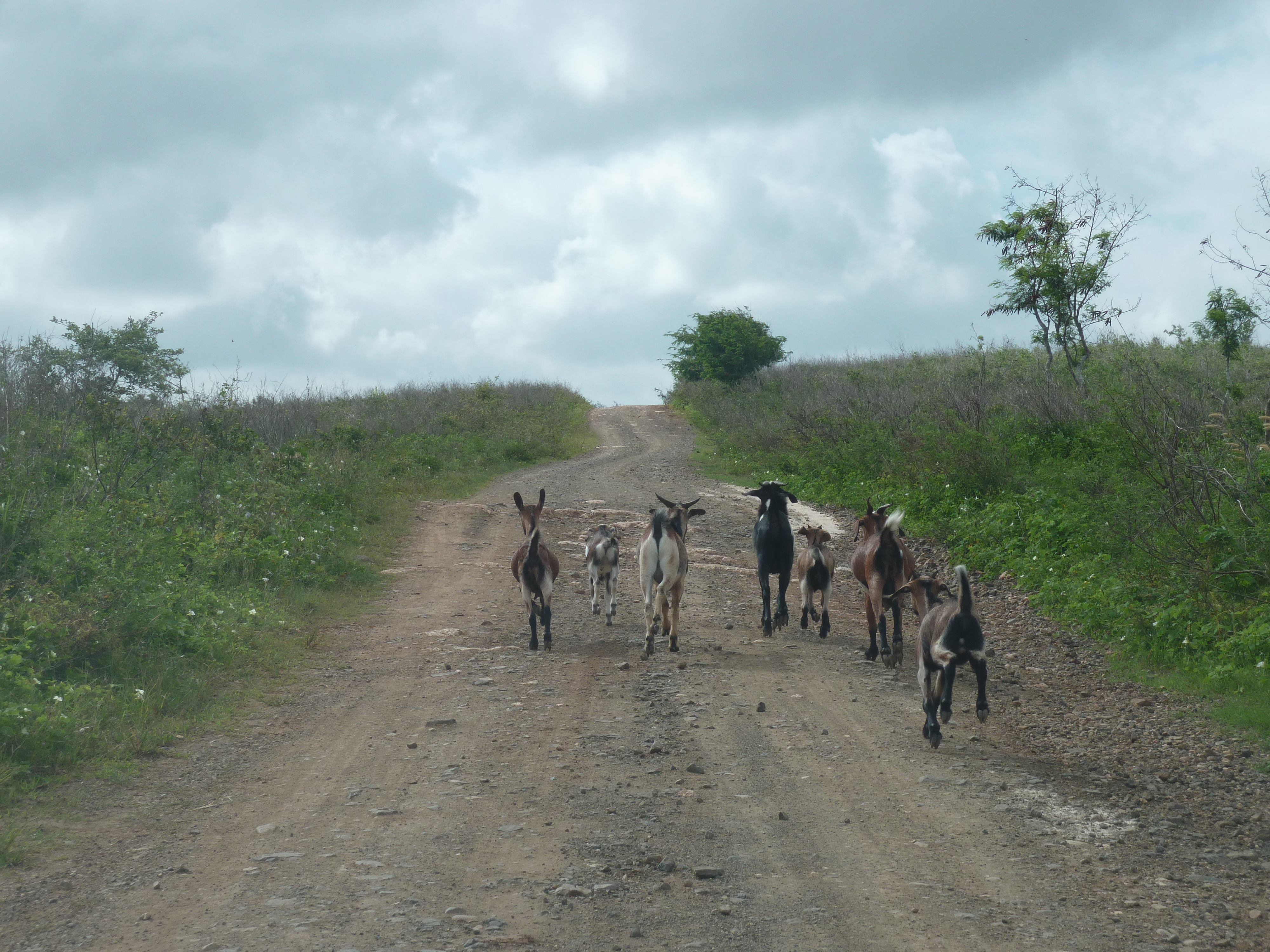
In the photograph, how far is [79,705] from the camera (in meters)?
7.52

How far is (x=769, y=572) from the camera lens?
1098 cm

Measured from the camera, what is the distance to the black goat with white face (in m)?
10.7

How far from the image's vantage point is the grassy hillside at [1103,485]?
9.34 meters

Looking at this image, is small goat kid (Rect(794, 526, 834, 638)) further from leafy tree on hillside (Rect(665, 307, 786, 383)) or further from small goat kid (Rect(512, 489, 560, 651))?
leafy tree on hillside (Rect(665, 307, 786, 383))

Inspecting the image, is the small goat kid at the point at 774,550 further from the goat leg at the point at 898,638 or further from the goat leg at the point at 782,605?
the goat leg at the point at 898,638

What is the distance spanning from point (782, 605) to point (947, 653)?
414 cm

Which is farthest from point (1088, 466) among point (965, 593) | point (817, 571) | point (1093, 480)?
point (965, 593)

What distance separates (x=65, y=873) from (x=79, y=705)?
2.75 meters

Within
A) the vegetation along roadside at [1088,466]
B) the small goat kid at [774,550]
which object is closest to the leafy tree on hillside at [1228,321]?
the vegetation along roadside at [1088,466]

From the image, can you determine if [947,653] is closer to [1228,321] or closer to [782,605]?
[782,605]

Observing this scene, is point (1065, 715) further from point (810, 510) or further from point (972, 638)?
point (810, 510)

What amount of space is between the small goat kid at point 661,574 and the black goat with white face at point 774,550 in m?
0.98

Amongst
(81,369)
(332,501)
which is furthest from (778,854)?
(81,369)

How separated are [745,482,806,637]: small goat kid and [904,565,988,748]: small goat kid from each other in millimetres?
3302
